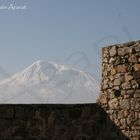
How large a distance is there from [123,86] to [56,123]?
152 cm

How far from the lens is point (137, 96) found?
26.2 ft

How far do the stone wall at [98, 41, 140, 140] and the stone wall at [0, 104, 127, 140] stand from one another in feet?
0.62

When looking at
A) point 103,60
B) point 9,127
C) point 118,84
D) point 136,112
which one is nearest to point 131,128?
point 136,112

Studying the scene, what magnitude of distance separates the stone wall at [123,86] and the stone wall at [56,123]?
19 cm

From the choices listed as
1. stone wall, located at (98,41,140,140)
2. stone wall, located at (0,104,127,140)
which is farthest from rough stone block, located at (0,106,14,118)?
stone wall, located at (98,41,140,140)

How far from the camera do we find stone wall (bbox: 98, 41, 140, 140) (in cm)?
799

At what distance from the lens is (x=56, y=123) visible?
26.0 ft

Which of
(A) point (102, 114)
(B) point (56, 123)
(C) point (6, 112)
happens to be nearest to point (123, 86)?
(A) point (102, 114)

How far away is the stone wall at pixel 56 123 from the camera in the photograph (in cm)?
758

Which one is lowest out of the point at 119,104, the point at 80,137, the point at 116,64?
the point at 80,137

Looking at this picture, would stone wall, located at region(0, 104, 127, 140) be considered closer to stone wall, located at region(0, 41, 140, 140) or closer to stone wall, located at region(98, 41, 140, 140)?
stone wall, located at region(0, 41, 140, 140)

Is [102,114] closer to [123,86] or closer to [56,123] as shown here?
[123,86]

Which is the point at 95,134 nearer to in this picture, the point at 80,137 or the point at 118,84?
the point at 80,137

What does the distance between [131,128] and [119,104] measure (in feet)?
1.77
